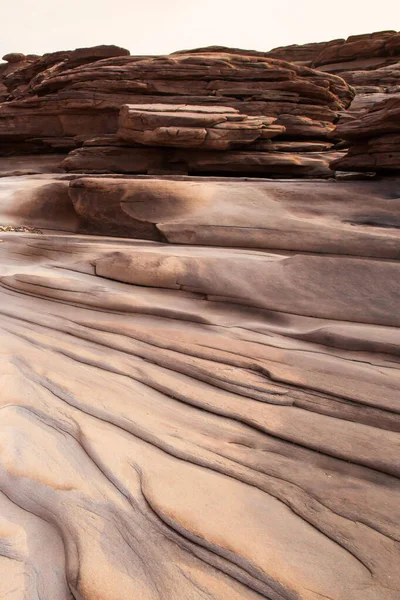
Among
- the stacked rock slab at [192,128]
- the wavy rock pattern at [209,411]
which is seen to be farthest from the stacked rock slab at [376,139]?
the stacked rock slab at [192,128]

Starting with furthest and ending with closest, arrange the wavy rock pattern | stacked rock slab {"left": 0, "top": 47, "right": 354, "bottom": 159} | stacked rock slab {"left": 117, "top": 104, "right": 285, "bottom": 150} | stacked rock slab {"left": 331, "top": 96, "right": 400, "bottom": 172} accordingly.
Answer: stacked rock slab {"left": 0, "top": 47, "right": 354, "bottom": 159} → stacked rock slab {"left": 117, "top": 104, "right": 285, "bottom": 150} → stacked rock slab {"left": 331, "top": 96, "right": 400, "bottom": 172} → the wavy rock pattern

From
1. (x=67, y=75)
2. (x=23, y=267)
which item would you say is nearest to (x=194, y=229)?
(x=23, y=267)

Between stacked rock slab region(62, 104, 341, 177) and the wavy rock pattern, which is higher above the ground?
stacked rock slab region(62, 104, 341, 177)

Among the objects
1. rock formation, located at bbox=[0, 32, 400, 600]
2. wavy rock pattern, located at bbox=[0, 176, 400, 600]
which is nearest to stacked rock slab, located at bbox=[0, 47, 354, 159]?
rock formation, located at bbox=[0, 32, 400, 600]

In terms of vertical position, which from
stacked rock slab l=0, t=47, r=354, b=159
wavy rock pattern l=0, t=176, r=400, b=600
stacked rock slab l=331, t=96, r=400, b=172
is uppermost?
stacked rock slab l=0, t=47, r=354, b=159

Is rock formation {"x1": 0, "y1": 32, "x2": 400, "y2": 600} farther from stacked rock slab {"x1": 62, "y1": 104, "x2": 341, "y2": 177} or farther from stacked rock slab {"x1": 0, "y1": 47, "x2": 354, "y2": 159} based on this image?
stacked rock slab {"x1": 0, "y1": 47, "x2": 354, "y2": 159}

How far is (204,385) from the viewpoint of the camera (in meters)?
3.29

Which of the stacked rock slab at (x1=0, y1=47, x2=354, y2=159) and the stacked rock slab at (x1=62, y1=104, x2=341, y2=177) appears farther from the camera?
the stacked rock slab at (x1=0, y1=47, x2=354, y2=159)

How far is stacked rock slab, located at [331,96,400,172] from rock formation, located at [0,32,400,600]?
0.03 m

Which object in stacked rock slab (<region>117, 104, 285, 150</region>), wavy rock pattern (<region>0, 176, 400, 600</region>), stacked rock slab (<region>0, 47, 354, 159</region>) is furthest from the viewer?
stacked rock slab (<region>0, 47, 354, 159</region>)

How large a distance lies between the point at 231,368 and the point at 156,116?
6.83 m

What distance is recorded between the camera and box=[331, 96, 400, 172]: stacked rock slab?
241 inches

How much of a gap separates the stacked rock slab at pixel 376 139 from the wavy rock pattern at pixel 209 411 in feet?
3.42

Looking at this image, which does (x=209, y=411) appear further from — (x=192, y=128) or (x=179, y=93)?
(x=179, y=93)
